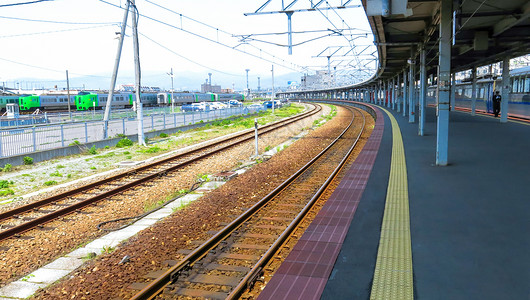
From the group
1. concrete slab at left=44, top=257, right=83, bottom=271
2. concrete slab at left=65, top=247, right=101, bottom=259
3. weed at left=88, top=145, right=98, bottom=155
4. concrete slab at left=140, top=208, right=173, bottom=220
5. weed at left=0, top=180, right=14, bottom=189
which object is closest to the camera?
concrete slab at left=44, top=257, right=83, bottom=271

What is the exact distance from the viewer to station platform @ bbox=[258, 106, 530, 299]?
460cm

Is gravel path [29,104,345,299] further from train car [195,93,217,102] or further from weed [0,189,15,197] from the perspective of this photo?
train car [195,93,217,102]

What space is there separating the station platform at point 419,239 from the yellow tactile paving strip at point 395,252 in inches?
0.5

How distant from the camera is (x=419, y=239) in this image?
236 inches

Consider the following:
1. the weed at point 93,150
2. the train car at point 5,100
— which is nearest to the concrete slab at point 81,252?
the weed at point 93,150

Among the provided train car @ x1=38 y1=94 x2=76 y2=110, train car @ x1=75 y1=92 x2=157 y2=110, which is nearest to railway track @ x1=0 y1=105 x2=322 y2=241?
train car @ x1=75 y1=92 x2=157 y2=110

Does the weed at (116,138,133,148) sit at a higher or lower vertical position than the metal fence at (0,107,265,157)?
lower

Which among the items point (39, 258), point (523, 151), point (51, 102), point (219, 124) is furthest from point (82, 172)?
point (51, 102)

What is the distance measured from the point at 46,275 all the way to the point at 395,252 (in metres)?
5.01

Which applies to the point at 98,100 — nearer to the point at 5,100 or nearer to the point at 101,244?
the point at 5,100

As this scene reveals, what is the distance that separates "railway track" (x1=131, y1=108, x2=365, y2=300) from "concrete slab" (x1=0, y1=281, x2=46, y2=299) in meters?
1.47

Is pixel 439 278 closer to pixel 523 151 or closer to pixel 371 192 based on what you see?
pixel 371 192

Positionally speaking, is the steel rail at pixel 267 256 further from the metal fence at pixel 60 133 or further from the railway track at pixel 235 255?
the metal fence at pixel 60 133

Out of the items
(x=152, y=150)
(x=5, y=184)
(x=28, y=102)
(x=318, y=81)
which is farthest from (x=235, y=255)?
(x=318, y=81)
